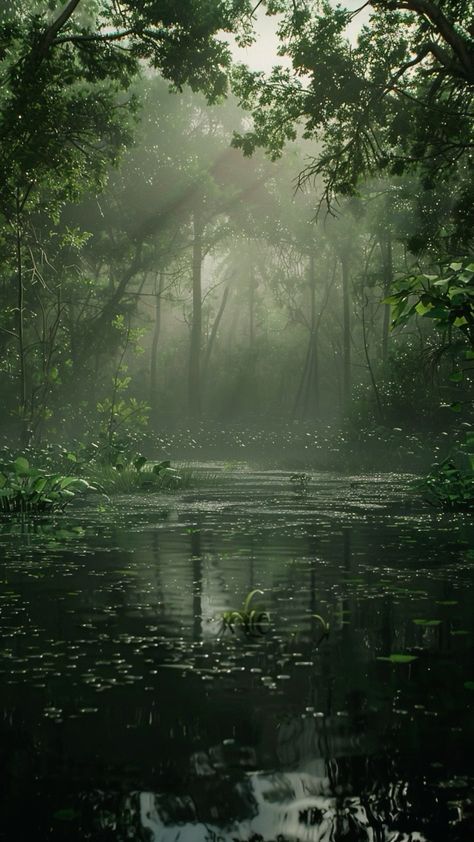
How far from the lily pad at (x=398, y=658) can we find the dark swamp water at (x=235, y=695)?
0.05 m

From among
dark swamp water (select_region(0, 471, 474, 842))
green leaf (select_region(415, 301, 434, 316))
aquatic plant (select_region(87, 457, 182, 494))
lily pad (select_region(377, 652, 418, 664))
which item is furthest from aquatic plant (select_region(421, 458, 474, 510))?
lily pad (select_region(377, 652, 418, 664))

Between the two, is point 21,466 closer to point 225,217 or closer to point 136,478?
point 136,478

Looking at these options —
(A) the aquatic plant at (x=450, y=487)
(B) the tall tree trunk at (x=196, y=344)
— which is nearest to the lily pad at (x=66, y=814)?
(A) the aquatic plant at (x=450, y=487)

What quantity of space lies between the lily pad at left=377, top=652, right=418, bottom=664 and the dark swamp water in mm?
51

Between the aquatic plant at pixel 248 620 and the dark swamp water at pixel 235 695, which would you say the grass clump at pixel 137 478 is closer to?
the dark swamp water at pixel 235 695

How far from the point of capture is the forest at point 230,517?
3.96 metres

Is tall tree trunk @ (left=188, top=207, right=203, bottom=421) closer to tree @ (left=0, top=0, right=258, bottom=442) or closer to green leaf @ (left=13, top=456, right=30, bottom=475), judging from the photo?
Answer: tree @ (left=0, top=0, right=258, bottom=442)

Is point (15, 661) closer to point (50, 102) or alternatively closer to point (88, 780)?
point (88, 780)

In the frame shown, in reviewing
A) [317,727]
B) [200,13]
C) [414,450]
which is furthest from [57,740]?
[414,450]

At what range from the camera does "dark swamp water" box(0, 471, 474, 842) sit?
3.61 meters

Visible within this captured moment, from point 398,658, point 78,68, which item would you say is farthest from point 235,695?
point 78,68

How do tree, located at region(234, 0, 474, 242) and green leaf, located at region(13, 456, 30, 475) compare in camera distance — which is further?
tree, located at region(234, 0, 474, 242)

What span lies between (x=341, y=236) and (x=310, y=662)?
45.3 meters

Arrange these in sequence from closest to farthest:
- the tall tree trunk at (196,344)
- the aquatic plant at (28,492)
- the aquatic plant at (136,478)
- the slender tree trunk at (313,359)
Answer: the aquatic plant at (28,492)
the aquatic plant at (136,478)
the tall tree trunk at (196,344)
the slender tree trunk at (313,359)
